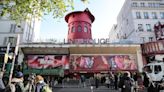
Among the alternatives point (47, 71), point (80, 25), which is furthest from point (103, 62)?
point (80, 25)

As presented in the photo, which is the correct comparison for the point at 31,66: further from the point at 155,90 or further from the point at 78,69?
the point at 155,90

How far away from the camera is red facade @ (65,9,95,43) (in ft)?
93.6

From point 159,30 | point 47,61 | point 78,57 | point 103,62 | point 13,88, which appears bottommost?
point 13,88

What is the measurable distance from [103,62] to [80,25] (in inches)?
337

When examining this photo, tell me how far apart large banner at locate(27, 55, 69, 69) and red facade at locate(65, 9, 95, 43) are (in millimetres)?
5759

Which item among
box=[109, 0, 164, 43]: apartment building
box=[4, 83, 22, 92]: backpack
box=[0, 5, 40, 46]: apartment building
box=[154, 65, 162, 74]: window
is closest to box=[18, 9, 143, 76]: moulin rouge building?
box=[0, 5, 40, 46]: apartment building

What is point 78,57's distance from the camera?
23.5 metres

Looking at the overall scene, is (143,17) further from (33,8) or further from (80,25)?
(33,8)

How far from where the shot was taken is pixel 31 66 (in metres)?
22.8

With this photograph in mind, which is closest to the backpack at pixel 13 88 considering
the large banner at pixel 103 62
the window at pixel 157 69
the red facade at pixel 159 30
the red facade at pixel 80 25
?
the window at pixel 157 69

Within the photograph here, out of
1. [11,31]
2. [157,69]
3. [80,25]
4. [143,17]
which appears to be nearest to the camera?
[157,69]

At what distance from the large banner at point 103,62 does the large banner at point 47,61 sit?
865 mm

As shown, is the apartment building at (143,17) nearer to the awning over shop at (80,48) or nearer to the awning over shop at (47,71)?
the awning over shop at (80,48)

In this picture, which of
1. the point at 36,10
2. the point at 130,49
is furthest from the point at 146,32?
the point at 36,10
